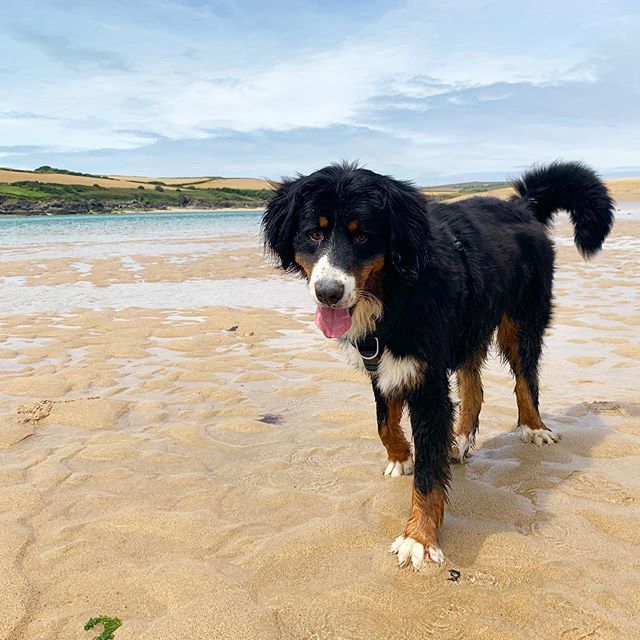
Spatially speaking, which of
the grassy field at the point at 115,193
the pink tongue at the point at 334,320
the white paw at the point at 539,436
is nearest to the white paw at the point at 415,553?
the pink tongue at the point at 334,320

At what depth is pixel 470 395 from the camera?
182 inches

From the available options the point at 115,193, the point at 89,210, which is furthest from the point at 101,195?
the point at 89,210

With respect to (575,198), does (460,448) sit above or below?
below

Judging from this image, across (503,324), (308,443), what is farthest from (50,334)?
(503,324)

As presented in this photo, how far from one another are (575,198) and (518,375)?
170cm

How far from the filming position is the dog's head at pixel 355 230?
3156 millimetres

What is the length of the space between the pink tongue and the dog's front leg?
553 millimetres

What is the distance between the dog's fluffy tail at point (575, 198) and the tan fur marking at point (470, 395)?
1.54 meters

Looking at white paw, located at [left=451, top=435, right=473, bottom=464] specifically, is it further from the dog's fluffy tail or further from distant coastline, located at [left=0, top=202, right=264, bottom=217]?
distant coastline, located at [left=0, top=202, right=264, bottom=217]

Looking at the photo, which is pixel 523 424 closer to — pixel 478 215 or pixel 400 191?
pixel 478 215

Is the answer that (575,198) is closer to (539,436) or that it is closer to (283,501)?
(539,436)

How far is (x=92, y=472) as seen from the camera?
4020 mm

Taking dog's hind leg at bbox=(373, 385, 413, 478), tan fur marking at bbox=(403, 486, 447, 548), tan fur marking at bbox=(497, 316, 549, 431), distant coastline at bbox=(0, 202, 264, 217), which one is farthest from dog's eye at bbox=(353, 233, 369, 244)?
distant coastline at bbox=(0, 202, 264, 217)

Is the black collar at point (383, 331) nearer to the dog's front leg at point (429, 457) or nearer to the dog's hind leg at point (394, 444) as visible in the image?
the dog's front leg at point (429, 457)
